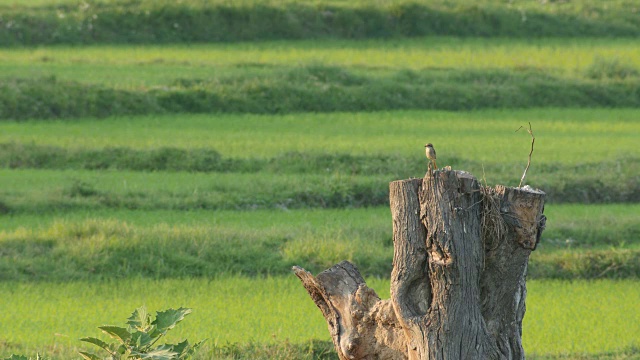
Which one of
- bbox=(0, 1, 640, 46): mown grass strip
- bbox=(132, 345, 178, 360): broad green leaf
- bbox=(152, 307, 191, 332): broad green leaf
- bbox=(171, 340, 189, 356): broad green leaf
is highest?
bbox=(0, 1, 640, 46): mown grass strip

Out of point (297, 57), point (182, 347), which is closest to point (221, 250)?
point (182, 347)

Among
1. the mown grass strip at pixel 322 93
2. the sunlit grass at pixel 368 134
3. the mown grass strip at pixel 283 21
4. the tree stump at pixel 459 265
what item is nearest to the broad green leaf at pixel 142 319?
the tree stump at pixel 459 265

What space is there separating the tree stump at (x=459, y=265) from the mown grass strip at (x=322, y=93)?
9645 millimetres

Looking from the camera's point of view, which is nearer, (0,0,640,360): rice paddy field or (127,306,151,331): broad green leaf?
(127,306,151,331): broad green leaf

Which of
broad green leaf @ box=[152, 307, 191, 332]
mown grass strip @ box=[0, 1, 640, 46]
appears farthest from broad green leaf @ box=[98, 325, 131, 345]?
mown grass strip @ box=[0, 1, 640, 46]

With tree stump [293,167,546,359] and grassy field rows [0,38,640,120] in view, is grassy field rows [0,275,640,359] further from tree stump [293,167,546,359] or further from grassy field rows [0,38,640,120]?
grassy field rows [0,38,640,120]

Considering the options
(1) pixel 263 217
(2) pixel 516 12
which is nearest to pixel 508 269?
(1) pixel 263 217

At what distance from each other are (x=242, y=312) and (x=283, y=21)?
12.3 metres

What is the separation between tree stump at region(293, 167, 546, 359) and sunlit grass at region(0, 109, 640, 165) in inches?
265

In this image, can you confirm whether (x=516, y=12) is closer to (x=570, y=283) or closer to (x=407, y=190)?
(x=570, y=283)

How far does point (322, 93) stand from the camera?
46.0 ft

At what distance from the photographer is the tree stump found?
3723mm

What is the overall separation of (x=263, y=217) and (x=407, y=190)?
542cm

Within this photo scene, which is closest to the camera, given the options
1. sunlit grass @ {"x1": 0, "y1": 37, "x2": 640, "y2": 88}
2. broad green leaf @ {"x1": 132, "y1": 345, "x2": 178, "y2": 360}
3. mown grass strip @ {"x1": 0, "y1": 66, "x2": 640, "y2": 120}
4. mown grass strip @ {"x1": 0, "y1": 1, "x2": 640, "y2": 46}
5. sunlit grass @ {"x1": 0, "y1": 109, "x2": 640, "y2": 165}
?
broad green leaf @ {"x1": 132, "y1": 345, "x2": 178, "y2": 360}
